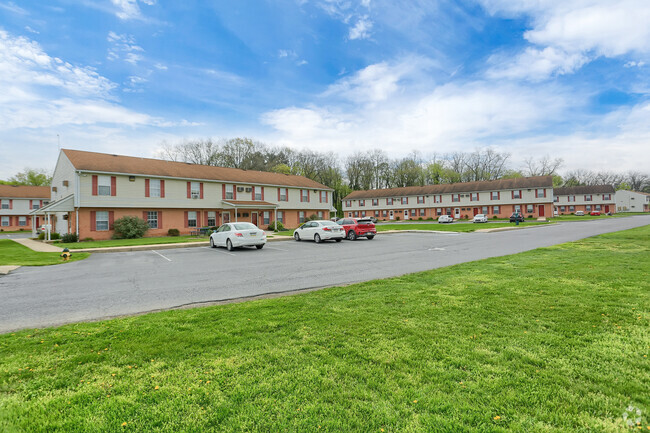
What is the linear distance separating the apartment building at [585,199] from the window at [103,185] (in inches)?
3247

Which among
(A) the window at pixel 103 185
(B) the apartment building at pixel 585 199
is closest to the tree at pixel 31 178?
(A) the window at pixel 103 185

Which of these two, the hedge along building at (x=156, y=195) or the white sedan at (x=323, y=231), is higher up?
the hedge along building at (x=156, y=195)

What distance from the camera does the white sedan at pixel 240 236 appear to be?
1642cm

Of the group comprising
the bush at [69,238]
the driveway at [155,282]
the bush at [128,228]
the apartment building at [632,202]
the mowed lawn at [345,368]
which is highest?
the apartment building at [632,202]

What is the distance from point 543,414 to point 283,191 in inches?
1444

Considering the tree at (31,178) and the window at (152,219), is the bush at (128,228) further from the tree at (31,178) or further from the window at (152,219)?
the tree at (31,178)

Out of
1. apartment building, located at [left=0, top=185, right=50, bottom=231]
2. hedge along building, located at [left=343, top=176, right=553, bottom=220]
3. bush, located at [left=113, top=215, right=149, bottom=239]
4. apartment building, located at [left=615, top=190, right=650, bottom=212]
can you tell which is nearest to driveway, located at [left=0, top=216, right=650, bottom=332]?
bush, located at [left=113, top=215, right=149, bottom=239]

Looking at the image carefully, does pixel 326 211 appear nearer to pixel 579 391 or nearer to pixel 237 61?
pixel 237 61

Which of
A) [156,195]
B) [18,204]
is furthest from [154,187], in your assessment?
[18,204]

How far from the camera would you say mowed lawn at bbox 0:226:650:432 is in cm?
247

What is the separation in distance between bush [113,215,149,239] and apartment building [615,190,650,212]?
113m

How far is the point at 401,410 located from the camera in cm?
255

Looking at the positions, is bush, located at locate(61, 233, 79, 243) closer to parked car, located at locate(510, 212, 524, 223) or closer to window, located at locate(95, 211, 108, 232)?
Result: window, located at locate(95, 211, 108, 232)

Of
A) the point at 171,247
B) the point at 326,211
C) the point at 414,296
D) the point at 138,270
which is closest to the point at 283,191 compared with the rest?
the point at 326,211
